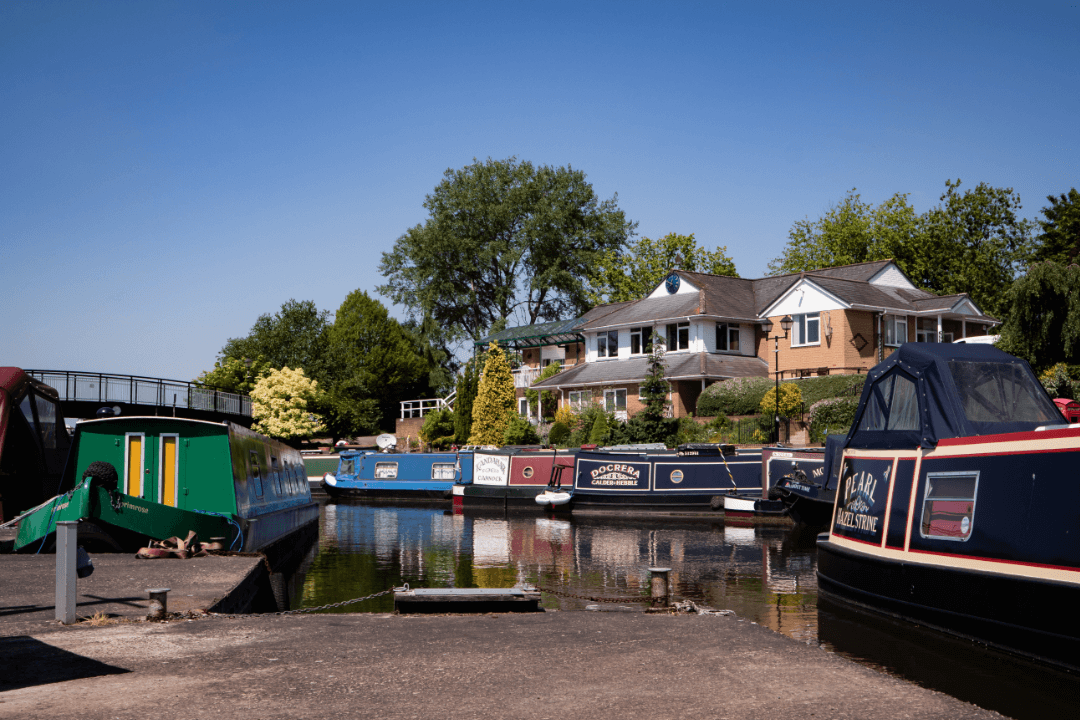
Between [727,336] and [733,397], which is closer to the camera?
[733,397]

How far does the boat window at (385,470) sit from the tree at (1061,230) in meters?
34.6

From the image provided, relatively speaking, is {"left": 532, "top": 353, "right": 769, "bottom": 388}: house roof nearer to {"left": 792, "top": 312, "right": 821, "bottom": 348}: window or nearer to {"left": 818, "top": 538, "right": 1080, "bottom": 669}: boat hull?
{"left": 792, "top": 312, "right": 821, "bottom": 348}: window

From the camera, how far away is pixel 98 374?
33.2m

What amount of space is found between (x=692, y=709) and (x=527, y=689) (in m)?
1.08

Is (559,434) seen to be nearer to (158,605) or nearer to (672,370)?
(672,370)

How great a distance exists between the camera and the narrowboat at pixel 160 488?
1371 cm

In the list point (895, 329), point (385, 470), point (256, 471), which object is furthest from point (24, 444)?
point (895, 329)

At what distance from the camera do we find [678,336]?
46.3 m

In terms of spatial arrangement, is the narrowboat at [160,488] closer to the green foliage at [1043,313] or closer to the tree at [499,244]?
the green foliage at [1043,313]

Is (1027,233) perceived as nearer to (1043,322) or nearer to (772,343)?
(772,343)

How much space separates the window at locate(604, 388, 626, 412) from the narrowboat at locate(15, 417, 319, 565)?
88.1ft

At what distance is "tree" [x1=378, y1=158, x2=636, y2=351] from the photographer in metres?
64.1

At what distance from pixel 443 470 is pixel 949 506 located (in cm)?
2854

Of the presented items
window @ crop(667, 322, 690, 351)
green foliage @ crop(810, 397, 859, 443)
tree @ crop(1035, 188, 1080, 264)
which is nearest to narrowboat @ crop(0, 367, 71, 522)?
green foliage @ crop(810, 397, 859, 443)
